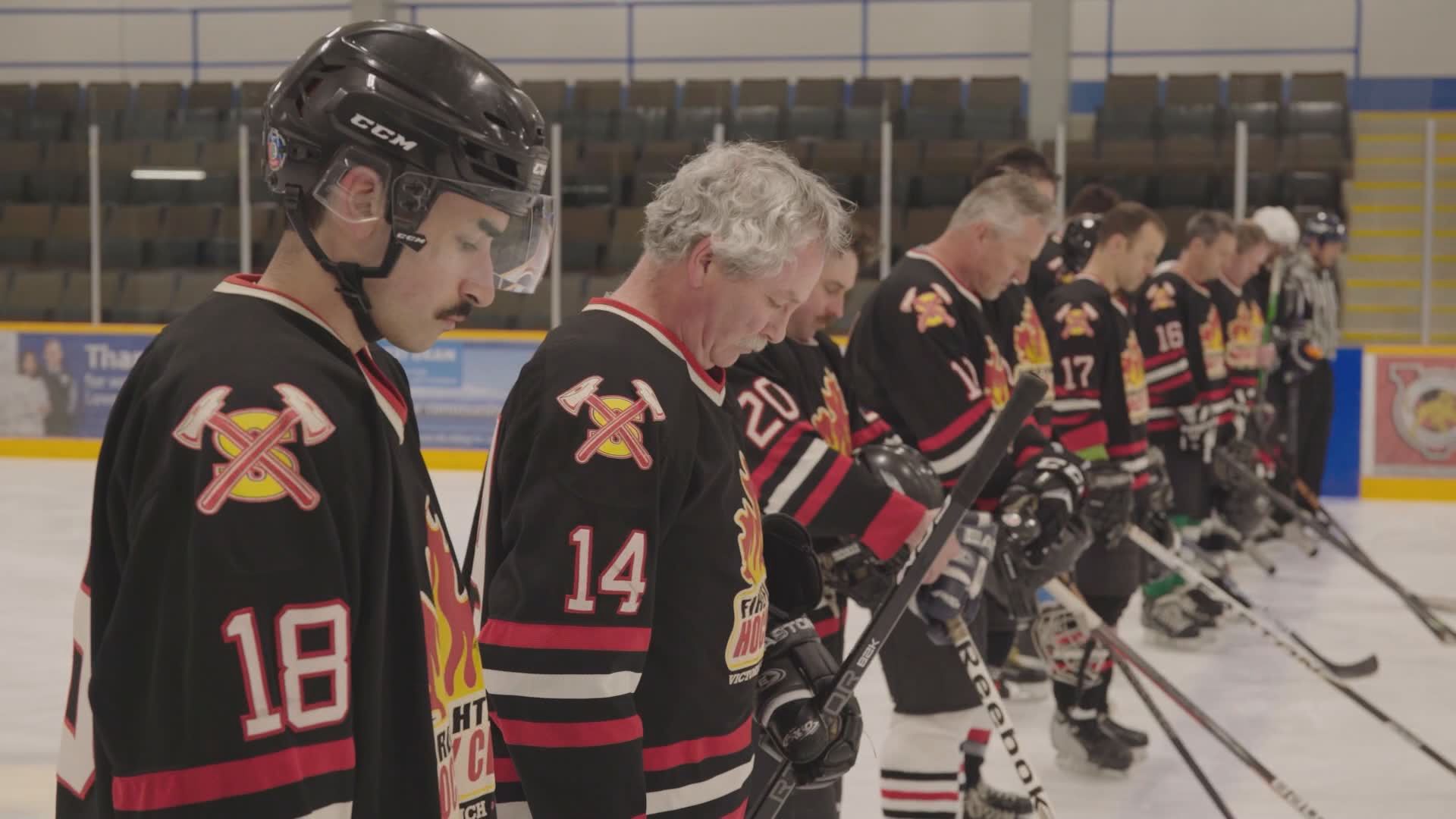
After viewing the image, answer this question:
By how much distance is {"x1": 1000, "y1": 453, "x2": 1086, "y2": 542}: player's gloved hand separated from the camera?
274 cm

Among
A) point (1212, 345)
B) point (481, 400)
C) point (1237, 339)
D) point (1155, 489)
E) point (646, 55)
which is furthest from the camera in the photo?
point (646, 55)

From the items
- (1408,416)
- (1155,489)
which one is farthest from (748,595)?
(1408,416)

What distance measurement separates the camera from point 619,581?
4.08 ft

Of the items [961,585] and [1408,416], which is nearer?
[961,585]

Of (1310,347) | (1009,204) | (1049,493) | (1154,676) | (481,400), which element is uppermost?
(1009,204)

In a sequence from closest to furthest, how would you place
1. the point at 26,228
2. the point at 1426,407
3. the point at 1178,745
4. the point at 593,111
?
the point at 1178,745, the point at 1426,407, the point at 26,228, the point at 593,111

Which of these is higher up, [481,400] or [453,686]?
[453,686]

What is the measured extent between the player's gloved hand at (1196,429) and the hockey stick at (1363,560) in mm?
197

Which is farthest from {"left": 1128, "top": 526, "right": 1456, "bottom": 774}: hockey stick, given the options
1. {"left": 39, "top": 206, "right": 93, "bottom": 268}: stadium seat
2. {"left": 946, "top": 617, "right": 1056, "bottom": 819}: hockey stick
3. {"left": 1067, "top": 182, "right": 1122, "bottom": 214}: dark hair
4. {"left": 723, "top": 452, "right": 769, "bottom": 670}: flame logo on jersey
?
{"left": 39, "top": 206, "right": 93, "bottom": 268}: stadium seat

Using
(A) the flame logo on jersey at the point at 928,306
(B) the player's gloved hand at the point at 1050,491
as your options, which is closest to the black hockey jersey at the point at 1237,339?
(B) the player's gloved hand at the point at 1050,491

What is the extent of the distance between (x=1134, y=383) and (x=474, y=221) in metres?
3.37

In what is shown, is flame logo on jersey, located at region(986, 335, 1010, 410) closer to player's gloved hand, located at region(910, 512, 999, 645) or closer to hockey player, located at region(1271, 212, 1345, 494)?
player's gloved hand, located at region(910, 512, 999, 645)

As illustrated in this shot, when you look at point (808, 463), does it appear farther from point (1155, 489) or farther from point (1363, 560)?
point (1363, 560)

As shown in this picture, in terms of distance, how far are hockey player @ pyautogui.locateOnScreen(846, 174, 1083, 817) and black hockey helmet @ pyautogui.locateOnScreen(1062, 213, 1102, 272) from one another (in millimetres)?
1921
